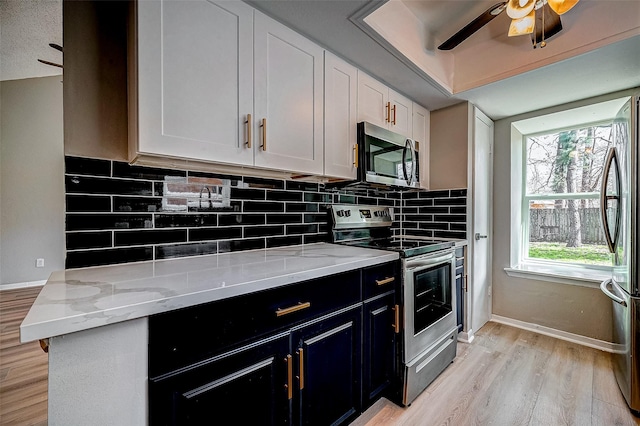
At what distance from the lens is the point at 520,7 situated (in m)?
1.41

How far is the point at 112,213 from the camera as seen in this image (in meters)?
1.21

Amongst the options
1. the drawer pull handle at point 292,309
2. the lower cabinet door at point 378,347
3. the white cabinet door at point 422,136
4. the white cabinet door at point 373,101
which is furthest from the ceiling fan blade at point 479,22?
the drawer pull handle at point 292,309

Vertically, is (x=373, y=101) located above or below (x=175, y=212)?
above

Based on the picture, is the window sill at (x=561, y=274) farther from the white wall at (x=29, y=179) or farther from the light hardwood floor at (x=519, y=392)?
the white wall at (x=29, y=179)

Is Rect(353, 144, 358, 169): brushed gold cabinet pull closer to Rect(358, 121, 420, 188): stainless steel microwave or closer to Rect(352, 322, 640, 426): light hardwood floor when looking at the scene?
Rect(358, 121, 420, 188): stainless steel microwave

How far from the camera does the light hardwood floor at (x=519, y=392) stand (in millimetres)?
1508

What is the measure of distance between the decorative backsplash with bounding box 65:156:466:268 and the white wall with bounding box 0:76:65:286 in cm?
398

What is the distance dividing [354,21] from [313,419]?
6.35 ft

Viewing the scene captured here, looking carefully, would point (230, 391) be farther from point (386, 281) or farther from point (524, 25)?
point (524, 25)

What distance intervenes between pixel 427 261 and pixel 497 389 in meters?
0.94

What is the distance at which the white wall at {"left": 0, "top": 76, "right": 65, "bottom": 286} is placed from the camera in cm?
392

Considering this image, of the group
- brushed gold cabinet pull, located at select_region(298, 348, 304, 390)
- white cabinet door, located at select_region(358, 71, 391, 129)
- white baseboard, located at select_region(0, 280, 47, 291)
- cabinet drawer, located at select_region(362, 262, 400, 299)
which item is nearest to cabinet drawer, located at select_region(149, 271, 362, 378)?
brushed gold cabinet pull, located at select_region(298, 348, 304, 390)

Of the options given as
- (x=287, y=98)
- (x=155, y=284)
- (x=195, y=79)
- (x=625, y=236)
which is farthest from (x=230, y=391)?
(x=625, y=236)

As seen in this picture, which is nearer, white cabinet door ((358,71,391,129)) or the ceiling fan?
the ceiling fan
